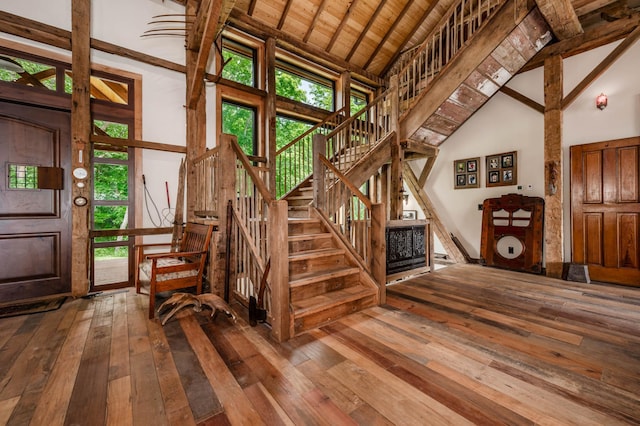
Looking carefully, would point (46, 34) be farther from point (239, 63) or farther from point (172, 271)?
point (172, 271)

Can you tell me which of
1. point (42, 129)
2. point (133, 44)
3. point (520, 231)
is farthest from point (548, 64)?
point (42, 129)

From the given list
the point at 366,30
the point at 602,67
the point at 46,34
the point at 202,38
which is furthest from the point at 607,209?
the point at 46,34

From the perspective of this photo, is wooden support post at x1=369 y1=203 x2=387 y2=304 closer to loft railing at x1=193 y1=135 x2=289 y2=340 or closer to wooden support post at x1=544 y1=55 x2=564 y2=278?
loft railing at x1=193 y1=135 x2=289 y2=340

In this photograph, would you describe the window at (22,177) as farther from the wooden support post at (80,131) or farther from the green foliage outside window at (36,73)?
the green foliage outside window at (36,73)

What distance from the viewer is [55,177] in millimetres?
3404

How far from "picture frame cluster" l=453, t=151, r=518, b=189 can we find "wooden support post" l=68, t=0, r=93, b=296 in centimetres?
675

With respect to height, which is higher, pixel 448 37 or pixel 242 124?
pixel 448 37

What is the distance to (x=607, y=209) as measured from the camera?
420 cm

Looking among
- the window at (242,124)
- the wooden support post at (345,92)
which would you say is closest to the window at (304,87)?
the wooden support post at (345,92)

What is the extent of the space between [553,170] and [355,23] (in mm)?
5109

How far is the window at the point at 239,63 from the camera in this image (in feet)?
17.0

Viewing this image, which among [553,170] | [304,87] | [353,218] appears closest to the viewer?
[353,218]

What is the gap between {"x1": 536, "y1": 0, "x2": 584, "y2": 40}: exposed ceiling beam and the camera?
3.58 metres

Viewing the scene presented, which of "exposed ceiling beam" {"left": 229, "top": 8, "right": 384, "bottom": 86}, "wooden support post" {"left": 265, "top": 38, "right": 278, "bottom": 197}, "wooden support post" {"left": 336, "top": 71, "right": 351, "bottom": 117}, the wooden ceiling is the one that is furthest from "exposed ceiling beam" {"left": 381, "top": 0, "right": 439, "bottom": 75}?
"wooden support post" {"left": 265, "top": 38, "right": 278, "bottom": 197}
